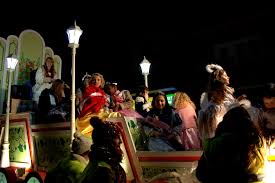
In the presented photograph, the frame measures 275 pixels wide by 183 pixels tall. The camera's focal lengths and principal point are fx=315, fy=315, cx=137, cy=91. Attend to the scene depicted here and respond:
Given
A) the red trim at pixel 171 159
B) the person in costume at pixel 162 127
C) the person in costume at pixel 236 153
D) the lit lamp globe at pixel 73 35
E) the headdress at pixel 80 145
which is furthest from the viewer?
the lit lamp globe at pixel 73 35

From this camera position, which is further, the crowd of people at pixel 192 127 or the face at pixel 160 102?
the face at pixel 160 102

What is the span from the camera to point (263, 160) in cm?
266

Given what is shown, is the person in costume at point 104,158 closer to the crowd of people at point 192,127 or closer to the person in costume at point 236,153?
the crowd of people at point 192,127

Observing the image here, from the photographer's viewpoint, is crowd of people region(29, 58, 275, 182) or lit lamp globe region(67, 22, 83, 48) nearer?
crowd of people region(29, 58, 275, 182)

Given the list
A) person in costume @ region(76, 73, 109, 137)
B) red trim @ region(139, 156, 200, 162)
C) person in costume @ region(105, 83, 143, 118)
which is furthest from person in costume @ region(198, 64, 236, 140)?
person in costume @ region(105, 83, 143, 118)

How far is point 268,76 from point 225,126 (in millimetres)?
14915

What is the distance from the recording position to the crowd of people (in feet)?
8.65


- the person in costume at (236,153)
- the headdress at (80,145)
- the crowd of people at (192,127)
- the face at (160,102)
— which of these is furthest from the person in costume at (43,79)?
the person in costume at (236,153)

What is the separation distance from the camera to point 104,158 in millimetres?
3031

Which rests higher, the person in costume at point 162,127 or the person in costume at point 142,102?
the person in costume at point 142,102

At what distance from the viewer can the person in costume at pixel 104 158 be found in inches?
114

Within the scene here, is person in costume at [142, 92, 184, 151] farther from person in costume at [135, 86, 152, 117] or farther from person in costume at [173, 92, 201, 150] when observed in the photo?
person in costume at [135, 86, 152, 117]

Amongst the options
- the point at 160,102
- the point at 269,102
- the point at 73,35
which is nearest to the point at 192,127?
the point at 160,102

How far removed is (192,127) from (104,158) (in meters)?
2.31
